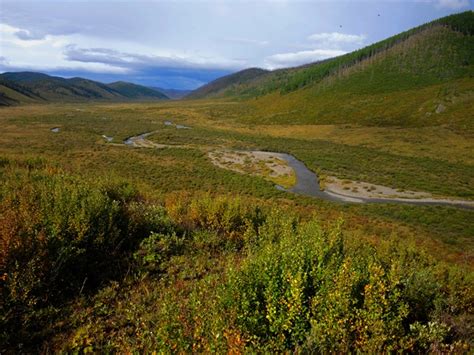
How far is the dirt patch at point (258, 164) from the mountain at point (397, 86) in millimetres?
51414

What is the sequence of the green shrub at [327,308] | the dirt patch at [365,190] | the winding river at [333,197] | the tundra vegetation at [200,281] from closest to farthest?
the green shrub at [327,308], the tundra vegetation at [200,281], the winding river at [333,197], the dirt patch at [365,190]

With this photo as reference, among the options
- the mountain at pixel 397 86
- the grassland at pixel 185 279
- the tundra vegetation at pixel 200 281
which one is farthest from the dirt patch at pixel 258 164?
the mountain at pixel 397 86

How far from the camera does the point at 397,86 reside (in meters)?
118

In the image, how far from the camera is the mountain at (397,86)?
86938 millimetres

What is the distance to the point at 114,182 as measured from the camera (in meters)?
10.3

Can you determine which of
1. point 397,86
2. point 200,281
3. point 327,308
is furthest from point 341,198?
point 397,86

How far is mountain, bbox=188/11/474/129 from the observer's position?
3423 inches

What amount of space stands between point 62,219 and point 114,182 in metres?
4.92

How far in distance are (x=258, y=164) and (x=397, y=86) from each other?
99.0 m

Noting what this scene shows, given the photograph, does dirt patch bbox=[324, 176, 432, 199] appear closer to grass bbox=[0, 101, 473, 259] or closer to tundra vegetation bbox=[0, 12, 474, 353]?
grass bbox=[0, 101, 473, 259]

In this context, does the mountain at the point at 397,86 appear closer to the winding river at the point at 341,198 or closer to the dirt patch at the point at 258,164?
the dirt patch at the point at 258,164

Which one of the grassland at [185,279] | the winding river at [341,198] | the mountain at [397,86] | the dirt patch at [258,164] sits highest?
the mountain at [397,86]

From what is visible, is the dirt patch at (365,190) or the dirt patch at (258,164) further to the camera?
the dirt patch at (258,164)

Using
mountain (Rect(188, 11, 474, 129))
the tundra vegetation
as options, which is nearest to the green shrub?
the tundra vegetation
